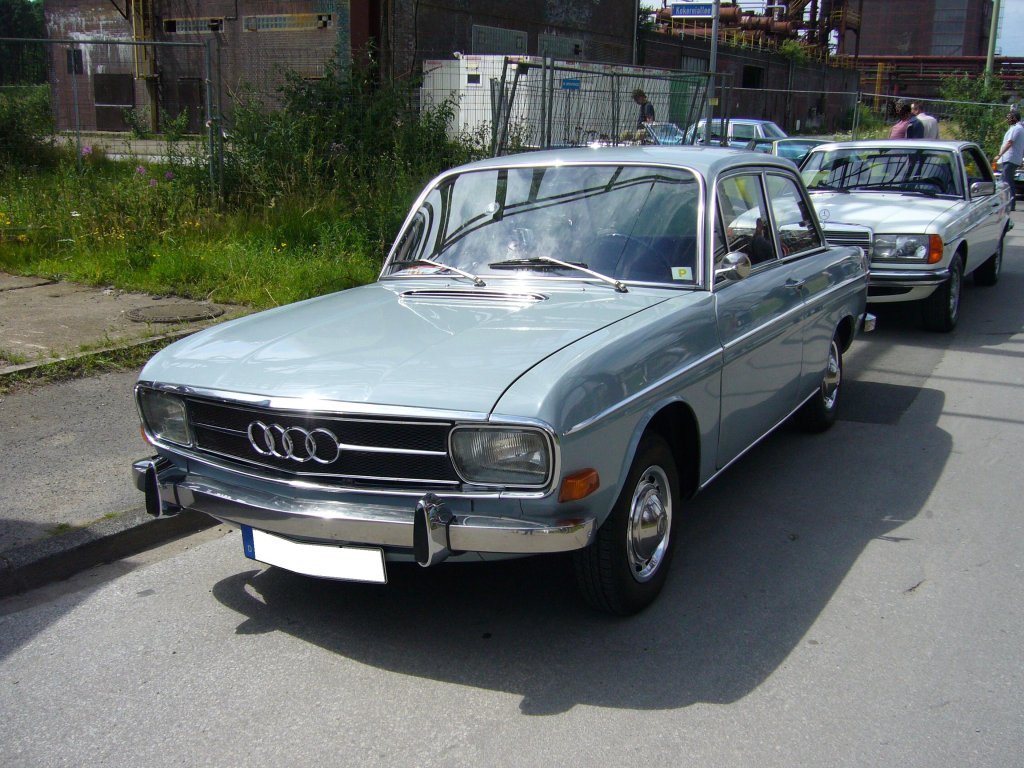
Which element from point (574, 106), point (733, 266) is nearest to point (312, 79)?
point (574, 106)

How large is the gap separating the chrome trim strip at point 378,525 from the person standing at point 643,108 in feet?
38.4

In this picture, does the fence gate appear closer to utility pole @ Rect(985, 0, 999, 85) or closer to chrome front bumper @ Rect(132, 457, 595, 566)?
chrome front bumper @ Rect(132, 457, 595, 566)

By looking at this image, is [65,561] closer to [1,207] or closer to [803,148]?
[1,207]

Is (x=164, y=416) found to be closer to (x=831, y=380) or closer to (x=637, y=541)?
(x=637, y=541)

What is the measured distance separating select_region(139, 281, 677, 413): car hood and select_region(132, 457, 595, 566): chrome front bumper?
36 cm

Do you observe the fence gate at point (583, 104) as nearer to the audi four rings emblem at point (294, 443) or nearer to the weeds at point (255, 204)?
the weeds at point (255, 204)

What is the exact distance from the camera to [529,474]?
3.08 meters

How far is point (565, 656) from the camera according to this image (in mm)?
3447

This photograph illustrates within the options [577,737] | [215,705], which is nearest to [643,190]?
[577,737]

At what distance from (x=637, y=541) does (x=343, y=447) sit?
3.78ft

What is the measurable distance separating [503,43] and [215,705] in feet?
84.2

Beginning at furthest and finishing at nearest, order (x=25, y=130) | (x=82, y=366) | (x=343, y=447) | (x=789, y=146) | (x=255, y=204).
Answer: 1. (x=789, y=146)
2. (x=25, y=130)
3. (x=255, y=204)
4. (x=82, y=366)
5. (x=343, y=447)

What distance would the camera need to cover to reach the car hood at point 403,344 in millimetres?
3193

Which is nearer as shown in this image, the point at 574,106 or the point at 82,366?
the point at 82,366
